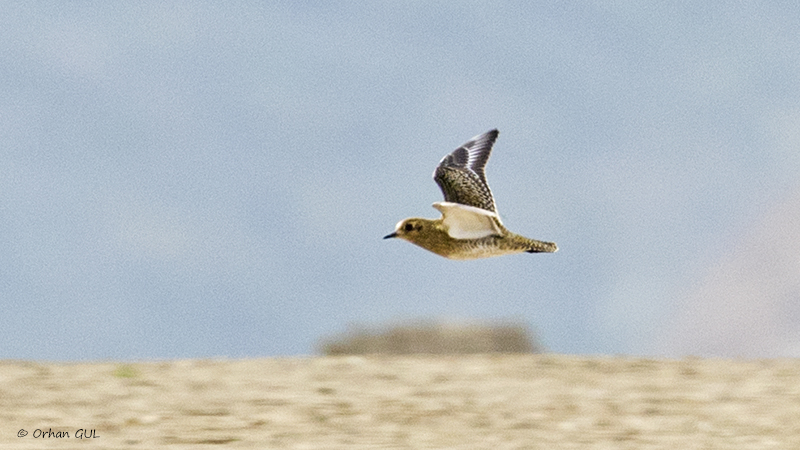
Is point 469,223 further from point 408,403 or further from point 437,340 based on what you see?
point 437,340

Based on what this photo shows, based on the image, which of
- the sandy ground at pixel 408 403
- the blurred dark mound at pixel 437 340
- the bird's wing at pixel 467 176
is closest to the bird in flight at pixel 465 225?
the bird's wing at pixel 467 176

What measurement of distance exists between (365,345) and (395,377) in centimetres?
383

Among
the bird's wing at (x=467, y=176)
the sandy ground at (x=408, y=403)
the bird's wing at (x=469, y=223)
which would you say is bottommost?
the sandy ground at (x=408, y=403)

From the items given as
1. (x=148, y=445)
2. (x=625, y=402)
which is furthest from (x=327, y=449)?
(x=625, y=402)

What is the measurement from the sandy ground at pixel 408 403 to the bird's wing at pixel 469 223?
1.61 m

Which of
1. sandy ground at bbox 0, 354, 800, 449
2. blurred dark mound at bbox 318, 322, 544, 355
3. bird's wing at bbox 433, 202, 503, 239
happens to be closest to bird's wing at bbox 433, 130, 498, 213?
bird's wing at bbox 433, 202, 503, 239

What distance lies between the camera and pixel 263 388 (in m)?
10.4

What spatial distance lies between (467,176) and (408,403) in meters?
1.97

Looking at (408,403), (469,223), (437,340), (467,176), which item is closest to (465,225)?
(469,223)

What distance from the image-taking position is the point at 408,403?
32.6 ft

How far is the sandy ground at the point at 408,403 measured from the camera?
29.7 ft

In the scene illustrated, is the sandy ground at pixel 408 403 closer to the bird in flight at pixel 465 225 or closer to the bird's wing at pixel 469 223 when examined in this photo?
the bird in flight at pixel 465 225

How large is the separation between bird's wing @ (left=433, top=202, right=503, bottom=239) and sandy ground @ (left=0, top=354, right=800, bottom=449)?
1.61 meters

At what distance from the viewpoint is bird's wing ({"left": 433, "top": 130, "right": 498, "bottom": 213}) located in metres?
9.42
